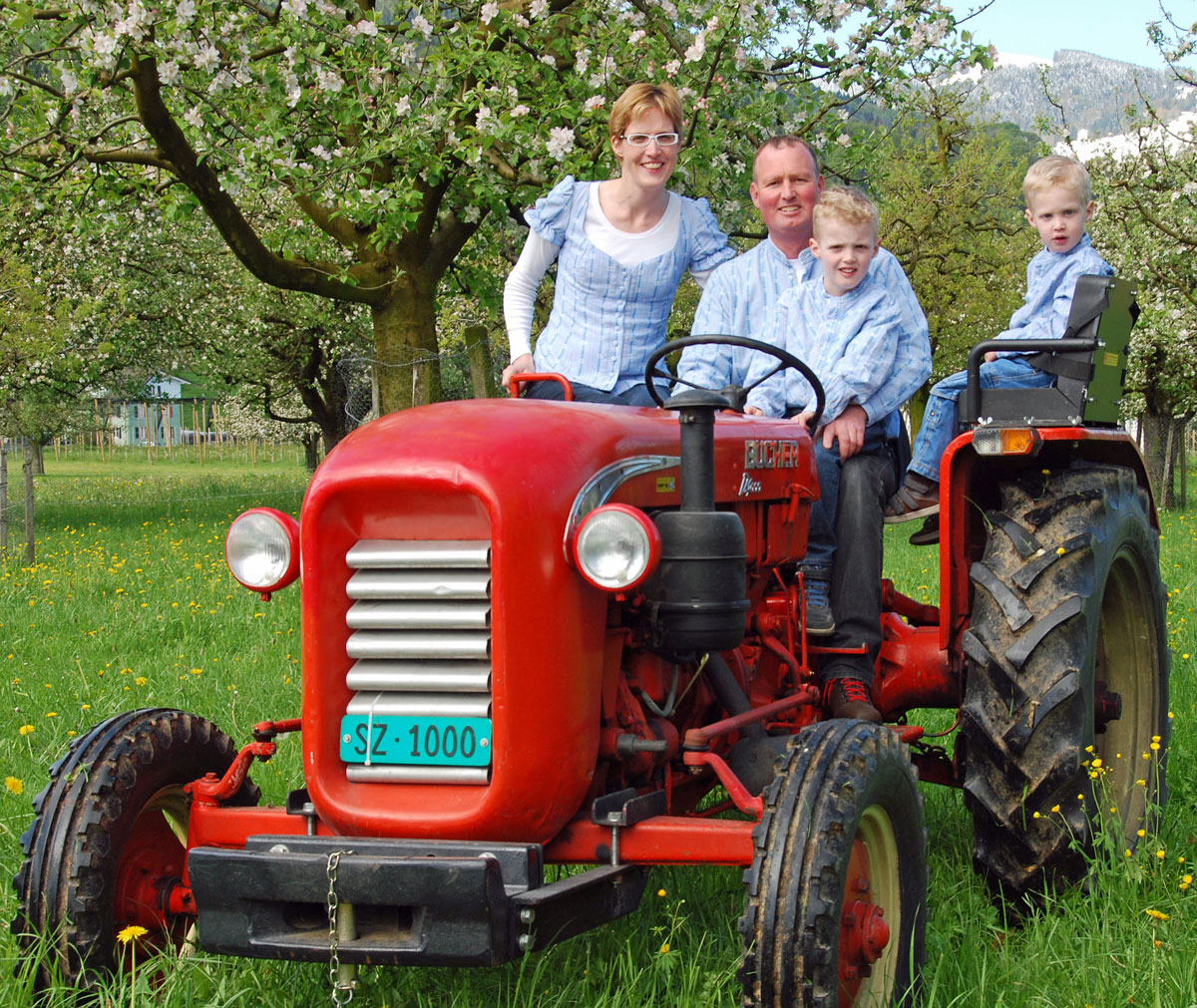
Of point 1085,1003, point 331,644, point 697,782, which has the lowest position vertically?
point 1085,1003

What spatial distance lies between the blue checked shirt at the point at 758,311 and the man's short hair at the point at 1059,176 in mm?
781

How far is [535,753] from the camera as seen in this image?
250cm

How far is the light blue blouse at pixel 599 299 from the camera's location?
169 inches

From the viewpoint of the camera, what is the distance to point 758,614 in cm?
351

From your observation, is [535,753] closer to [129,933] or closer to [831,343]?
[129,933]

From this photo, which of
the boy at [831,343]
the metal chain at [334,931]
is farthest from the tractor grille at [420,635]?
the boy at [831,343]

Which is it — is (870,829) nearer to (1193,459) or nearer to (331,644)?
(331,644)

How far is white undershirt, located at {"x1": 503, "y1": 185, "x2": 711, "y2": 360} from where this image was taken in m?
4.31

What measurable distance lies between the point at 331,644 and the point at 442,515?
0.35 meters

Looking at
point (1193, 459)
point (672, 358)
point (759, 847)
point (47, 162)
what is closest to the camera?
point (759, 847)

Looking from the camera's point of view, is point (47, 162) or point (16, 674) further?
point (47, 162)

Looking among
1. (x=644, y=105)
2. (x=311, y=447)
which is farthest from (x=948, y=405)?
(x=311, y=447)

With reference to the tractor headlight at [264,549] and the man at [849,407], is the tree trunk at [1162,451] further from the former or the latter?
the tractor headlight at [264,549]

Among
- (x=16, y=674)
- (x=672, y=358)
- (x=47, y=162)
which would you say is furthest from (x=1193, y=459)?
(x=16, y=674)
